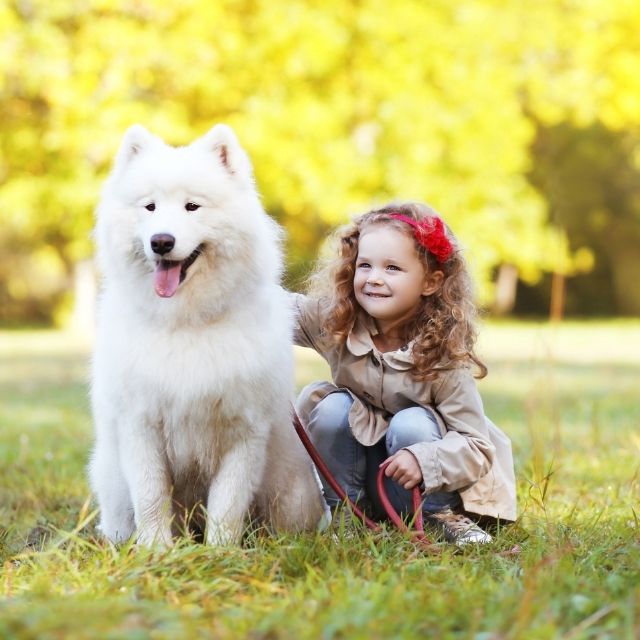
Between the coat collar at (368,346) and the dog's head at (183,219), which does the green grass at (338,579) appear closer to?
the coat collar at (368,346)

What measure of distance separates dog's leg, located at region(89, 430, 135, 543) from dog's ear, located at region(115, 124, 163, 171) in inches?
36.7

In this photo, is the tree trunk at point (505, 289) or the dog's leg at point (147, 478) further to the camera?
the tree trunk at point (505, 289)

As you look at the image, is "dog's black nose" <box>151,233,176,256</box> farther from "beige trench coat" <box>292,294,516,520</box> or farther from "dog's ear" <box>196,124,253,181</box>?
"beige trench coat" <box>292,294,516,520</box>

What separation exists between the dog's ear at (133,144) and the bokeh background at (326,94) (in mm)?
10140

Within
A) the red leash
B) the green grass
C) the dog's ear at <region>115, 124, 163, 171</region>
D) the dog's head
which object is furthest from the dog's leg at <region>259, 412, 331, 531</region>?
the dog's ear at <region>115, 124, 163, 171</region>

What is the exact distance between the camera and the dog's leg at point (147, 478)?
3.16 meters

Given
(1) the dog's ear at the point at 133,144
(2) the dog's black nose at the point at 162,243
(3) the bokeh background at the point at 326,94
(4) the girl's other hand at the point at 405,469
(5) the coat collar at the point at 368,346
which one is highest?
(3) the bokeh background at the point at 326,94

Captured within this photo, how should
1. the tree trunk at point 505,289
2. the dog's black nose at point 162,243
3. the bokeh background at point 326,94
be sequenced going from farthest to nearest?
the tree trunk at point 505,289 → the bokeh background at point 326,94 → the dog's black nose at point 162,243

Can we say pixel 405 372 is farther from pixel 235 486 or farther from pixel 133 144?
pixel 133 144

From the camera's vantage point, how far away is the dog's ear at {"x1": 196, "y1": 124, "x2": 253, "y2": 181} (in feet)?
10.7

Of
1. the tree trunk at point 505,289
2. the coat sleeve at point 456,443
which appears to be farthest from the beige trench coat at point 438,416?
the tree trunk at point 505,289

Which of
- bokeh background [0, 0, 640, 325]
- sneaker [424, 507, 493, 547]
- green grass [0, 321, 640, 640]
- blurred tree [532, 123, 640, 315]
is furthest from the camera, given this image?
blurred tree [532, 123, 640, 315]

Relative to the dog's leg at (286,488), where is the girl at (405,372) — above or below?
above

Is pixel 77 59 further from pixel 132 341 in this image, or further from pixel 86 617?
pixel 86 617
